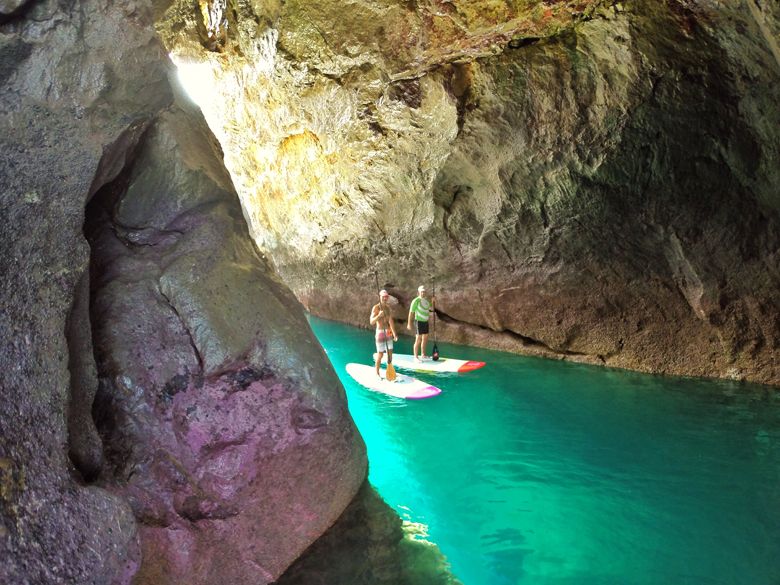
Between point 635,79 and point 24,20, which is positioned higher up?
point 635,79

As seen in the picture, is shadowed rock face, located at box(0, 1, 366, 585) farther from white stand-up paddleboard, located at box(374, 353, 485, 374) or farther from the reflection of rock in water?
white stand-up paddleboard, located at box(374, 353, 485, 374)

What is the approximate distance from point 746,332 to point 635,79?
12.0 ft

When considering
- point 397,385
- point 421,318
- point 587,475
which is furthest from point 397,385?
point 587,475

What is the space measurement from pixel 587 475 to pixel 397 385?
11.7 ft

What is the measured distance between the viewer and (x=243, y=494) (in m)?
3.88

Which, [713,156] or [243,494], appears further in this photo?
[713,156]

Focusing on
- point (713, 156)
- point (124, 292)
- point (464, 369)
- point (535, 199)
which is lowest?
point (464, 369)

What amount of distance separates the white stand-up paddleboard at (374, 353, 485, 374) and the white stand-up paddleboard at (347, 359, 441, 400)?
1.87ft

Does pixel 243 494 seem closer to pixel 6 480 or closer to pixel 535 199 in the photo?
pixel 6 480

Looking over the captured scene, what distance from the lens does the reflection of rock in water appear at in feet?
13.5

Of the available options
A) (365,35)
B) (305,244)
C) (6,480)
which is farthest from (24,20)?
(305,244)

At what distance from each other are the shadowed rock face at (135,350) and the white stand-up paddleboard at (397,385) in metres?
3.75

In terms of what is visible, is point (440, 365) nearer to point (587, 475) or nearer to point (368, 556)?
point (587, 475)

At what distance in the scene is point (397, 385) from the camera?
8.94 meters
